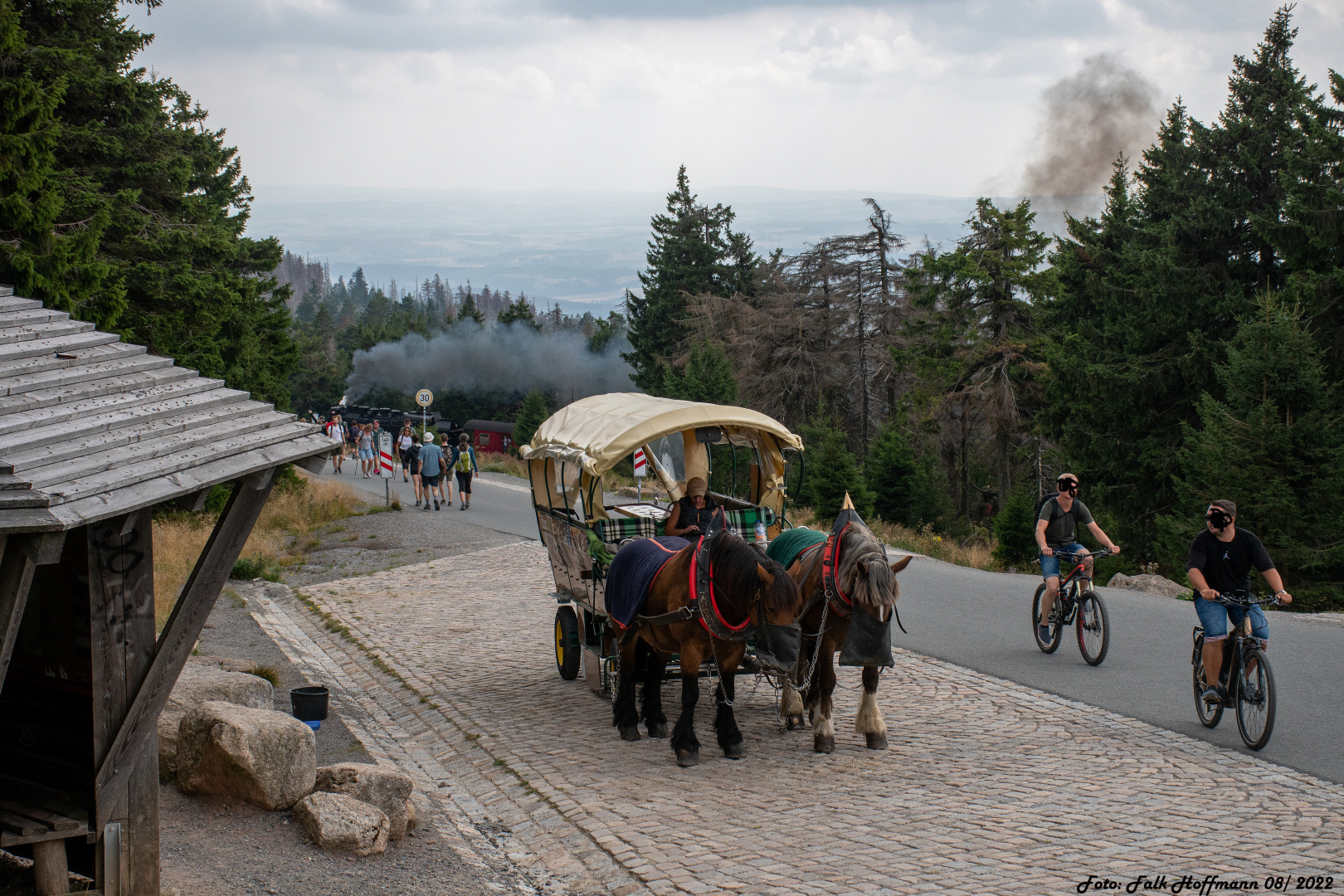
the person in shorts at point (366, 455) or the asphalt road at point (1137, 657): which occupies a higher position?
the asphalt road at point (1137, 657)

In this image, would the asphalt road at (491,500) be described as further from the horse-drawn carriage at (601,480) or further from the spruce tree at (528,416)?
the spruce tree at (528,416)

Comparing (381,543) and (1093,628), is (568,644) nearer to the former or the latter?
(1093,628)

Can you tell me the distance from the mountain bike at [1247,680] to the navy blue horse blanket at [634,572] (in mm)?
4360

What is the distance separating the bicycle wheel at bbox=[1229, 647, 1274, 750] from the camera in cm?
838

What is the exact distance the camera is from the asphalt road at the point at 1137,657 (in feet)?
29.9

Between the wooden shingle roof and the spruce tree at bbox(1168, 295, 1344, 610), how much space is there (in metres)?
22.6

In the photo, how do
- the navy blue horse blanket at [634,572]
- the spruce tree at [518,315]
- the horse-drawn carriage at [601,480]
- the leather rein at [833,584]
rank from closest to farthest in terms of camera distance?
1. the leather rein at [833,584]
2. the navy blue horse blanket at [634,572]
3. the horse-drawn carriage at [601,480]
4. the spruce tree at [518,315]

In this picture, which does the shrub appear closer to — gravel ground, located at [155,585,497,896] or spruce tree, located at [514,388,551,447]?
gravel ground, located at [155,585,497,896]

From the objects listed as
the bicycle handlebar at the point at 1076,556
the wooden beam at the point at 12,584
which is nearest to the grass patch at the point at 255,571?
the bicycle handlebar at the point at 1076,556

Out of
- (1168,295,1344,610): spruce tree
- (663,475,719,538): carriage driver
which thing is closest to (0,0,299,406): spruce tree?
(663,475,719,538): carriage driver

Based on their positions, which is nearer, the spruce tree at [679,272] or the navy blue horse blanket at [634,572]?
the navy blue horse blanket at [634,572]

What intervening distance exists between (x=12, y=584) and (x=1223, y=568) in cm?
828

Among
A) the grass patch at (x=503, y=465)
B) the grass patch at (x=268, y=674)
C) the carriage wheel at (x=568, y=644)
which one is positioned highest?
the carriage wheel at (x=568, y=644)

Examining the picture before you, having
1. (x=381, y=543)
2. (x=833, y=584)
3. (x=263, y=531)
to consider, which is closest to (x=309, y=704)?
(x=833, y=584)
